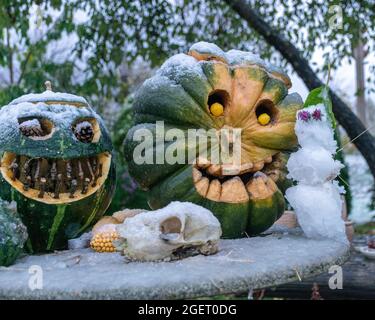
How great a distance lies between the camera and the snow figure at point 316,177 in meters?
2.06

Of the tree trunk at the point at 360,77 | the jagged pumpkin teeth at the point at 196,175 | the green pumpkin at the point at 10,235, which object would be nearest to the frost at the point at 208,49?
the jagged pumpkin teeth at the point at 196,175

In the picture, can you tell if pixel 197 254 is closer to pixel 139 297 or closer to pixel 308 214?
pixel 139 297

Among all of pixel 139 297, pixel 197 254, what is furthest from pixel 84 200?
pixel 139 297

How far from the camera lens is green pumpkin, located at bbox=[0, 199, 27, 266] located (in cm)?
172

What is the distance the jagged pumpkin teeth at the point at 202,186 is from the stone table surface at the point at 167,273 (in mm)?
356

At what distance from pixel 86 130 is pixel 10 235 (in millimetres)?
531

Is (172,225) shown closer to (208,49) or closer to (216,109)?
(216,109)

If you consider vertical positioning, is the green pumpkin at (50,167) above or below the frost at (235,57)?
below

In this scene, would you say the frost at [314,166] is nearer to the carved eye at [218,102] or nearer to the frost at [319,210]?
the frost at [319,210]

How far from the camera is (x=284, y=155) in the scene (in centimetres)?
240

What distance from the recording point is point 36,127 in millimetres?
2035

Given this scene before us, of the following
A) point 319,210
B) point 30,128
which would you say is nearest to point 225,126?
point 319,210

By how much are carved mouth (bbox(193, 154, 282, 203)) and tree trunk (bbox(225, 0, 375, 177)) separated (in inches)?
93.7

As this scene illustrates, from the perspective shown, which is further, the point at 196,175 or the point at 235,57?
the point at 235,57
